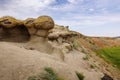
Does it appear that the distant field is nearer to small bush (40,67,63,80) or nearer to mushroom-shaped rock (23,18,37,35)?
mushroom-shaped rock (23,18,37,35)

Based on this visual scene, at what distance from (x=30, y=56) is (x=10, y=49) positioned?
51.1 inches

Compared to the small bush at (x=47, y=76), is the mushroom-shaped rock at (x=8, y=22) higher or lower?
higher

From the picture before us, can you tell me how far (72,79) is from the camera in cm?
1938

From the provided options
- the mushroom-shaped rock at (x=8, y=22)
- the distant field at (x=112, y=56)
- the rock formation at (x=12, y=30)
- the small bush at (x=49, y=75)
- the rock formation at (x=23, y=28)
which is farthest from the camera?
the distant field at (x=112, y=56)

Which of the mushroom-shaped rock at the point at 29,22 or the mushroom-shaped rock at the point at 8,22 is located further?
the mushroom-shaped rock at the point at 29,22

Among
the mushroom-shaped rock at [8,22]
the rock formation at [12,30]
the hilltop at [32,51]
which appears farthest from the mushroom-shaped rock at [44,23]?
the mushroom-shaped rock at [8,22]

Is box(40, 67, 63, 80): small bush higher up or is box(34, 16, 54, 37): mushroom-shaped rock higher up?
box(34, 16, 54, 37): mushroom-shaped rock

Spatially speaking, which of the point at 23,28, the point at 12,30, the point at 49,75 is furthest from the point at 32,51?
the point at 49,75

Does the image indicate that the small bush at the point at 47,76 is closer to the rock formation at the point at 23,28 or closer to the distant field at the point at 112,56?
the rock formation at the point at 23,28

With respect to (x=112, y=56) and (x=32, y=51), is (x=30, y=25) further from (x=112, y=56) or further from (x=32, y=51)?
(x=112, y=56)

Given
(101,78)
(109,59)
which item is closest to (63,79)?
(101,78)

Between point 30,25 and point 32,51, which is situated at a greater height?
point 30,25

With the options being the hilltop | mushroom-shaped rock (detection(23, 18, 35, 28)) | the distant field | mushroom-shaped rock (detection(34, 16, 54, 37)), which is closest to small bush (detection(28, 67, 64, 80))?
the hilltop

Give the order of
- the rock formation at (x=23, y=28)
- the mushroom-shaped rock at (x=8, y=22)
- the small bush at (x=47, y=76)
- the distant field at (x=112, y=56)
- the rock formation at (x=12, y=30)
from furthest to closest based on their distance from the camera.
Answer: the distant field at (x=112, y=56), the rock formation at (x=23, y=28), the rock formation at (x=12, y=30), the mushroom-shaped rock at (x=8, y=22), the small bush at (x=47, y=76)
